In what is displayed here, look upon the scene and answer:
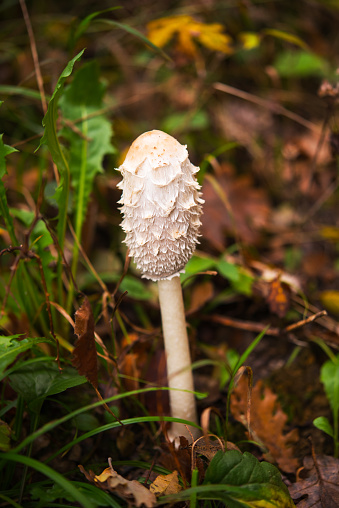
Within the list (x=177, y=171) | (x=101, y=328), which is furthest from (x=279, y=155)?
(x=177, y=171)

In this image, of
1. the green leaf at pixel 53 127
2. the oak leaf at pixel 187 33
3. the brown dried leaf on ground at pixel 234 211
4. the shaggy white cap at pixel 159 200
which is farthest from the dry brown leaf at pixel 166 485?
the oak leaf at pixel 187 33

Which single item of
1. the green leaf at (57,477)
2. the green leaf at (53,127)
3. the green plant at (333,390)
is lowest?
the green plant at (333,390)

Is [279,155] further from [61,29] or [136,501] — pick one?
[136,501]

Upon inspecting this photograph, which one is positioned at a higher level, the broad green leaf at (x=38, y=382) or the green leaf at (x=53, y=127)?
the green leaf at (x=53, y=127)

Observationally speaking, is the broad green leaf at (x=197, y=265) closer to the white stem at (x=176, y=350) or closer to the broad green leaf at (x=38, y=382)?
the white stem at (x=176, y=350)

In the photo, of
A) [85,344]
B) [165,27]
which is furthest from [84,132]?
[85,344]

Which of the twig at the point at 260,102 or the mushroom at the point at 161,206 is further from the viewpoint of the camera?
the twig at the point at 260,102

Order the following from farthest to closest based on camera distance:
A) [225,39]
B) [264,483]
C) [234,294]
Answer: [225,39], [234,294], [264,483]
